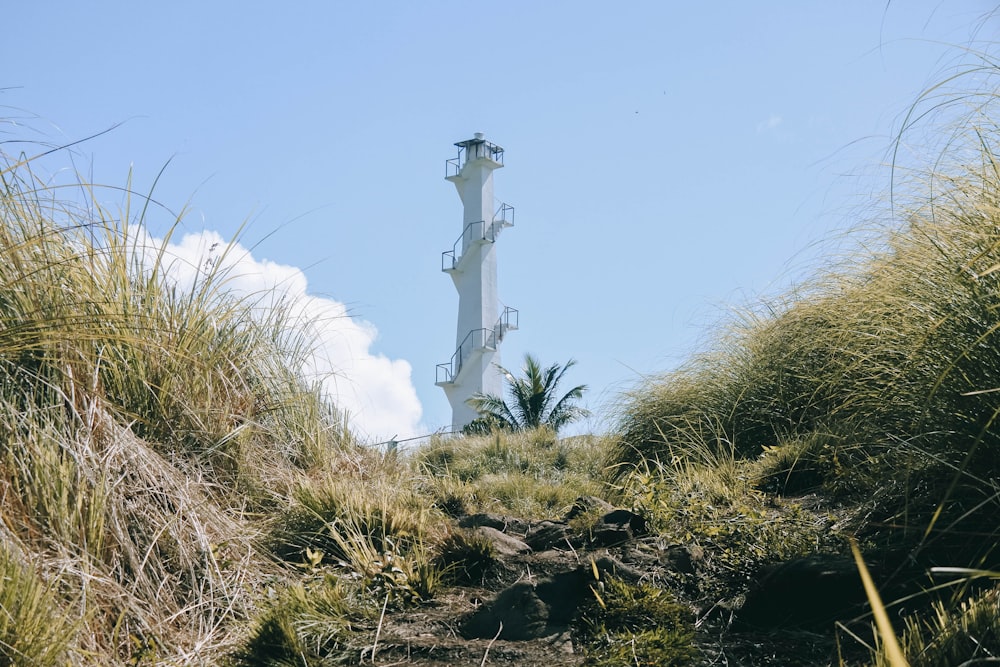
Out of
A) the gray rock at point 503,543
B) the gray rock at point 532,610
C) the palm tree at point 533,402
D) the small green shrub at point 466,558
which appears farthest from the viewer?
the palm tree at point 533,402

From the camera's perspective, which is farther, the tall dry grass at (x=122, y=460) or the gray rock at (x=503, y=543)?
the gray rock at (x=503, y=543)

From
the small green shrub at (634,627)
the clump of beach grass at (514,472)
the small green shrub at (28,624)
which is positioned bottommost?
the small green shrub at (634,627)

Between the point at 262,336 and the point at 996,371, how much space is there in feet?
13.2

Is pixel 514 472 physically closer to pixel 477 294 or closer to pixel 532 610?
pixel 532 610

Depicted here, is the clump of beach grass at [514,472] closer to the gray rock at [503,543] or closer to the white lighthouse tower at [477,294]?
the gray rock at [503,543]

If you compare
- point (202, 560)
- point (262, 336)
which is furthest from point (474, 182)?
point (202, 560)

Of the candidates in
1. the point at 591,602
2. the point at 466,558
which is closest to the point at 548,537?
the point at 466,558

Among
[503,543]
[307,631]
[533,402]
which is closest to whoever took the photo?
[307,631]

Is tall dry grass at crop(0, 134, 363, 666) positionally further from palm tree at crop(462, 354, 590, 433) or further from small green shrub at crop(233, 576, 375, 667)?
palm tree at crop(462, 354, 590, 433)

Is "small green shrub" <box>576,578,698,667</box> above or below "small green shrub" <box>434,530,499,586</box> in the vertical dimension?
below

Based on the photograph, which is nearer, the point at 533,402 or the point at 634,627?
the point at 634,627

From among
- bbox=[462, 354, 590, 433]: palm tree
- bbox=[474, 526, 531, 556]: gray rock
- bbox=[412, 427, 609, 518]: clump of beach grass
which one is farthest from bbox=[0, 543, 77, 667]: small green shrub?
bbox=[462, 354, 590, 433]: palm tree

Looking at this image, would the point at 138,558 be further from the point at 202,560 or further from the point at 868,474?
the point at 868,474

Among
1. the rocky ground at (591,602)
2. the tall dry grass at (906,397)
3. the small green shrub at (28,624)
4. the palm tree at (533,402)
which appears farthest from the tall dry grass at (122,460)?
the palm tree at (533,402)
